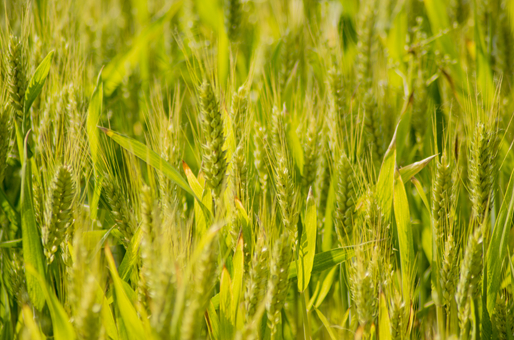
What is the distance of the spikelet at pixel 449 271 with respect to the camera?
2.27ft

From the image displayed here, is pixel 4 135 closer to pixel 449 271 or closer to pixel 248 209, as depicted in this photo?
pixel 248 209

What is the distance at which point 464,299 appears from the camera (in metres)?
0.66

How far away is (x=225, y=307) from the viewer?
0.69 meters

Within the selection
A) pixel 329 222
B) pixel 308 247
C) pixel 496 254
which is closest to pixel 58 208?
pixel 308 247

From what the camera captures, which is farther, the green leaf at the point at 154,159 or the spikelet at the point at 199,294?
the green leaf at the point at 154,159

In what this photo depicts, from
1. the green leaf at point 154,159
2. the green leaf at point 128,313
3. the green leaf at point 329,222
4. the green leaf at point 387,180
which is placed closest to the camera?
the green leaf at point 128,313

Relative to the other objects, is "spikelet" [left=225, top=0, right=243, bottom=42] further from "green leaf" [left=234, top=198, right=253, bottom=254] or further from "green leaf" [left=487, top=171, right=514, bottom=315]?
"green leaf" [left=487, top=171, right=514, bottom=315]

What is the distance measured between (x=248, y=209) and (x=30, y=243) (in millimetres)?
377

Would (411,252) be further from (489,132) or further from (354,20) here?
(354,20)

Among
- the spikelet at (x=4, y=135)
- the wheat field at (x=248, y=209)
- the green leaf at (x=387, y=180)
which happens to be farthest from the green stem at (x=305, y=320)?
the spikelet at (x=4, y=135)

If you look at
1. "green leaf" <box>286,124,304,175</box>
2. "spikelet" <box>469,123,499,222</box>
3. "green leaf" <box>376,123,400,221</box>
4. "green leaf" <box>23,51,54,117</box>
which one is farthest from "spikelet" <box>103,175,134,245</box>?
"spikelet" <box>469,123,499,222</box>

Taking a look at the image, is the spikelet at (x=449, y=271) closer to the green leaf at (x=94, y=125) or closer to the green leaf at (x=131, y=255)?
the green leaf at (x=131, y=255)

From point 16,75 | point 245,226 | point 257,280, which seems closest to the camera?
point 257,280

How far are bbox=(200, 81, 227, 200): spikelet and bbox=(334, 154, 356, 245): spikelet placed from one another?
0.23 metres
